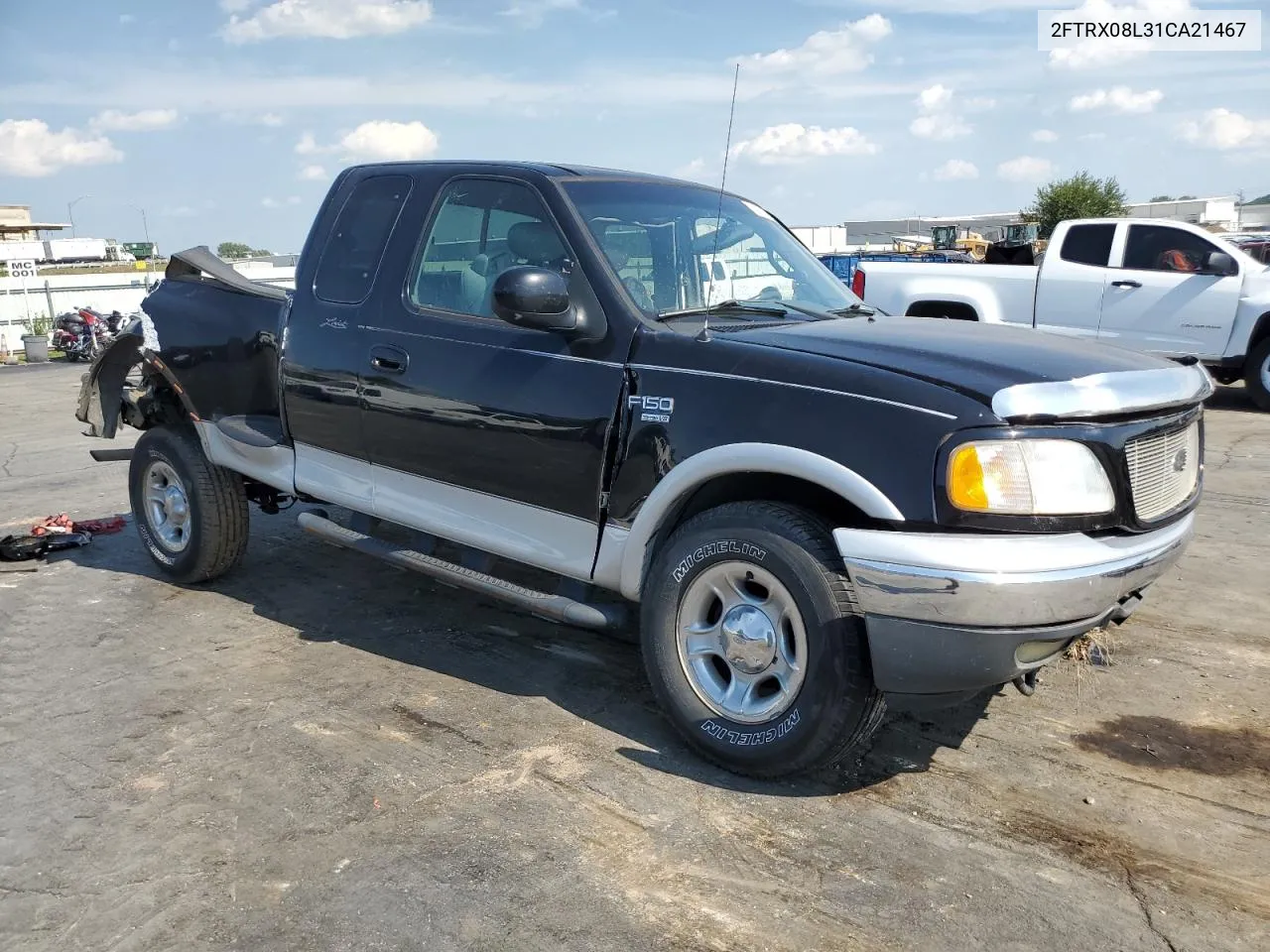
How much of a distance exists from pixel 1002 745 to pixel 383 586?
3.26 meters

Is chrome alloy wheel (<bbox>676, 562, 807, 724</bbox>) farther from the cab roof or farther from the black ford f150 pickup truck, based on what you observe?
the cab roof

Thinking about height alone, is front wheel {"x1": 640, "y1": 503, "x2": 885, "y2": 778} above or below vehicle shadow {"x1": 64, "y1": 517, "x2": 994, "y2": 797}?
above

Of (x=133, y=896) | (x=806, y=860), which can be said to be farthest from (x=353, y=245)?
(x=806, y=860)

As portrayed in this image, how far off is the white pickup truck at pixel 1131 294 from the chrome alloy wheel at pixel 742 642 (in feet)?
27.5

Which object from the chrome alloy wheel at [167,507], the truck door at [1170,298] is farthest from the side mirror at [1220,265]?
the chrome alloy wheel at [167,507]

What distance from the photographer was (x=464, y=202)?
4414 millimetres

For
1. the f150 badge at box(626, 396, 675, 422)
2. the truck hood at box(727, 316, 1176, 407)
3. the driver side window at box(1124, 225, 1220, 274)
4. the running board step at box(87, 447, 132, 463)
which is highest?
the driver side window at box(1124, 225, 1220, 274)

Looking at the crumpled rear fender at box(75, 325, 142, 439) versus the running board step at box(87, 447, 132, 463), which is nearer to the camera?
the crumpled rear fender at box(75, 325, 142, 439)

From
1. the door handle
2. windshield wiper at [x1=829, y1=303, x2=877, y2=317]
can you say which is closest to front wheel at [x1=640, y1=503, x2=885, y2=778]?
windshield wiper at [x1=829, y1=303, x2=877, y2=317]

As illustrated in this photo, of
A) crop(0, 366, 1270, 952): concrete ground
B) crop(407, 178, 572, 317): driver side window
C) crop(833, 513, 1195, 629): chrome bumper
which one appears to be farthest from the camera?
crop(407, 178, 572, 317): driver side window

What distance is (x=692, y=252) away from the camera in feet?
13.9

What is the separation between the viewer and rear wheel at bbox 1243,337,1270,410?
1106cm

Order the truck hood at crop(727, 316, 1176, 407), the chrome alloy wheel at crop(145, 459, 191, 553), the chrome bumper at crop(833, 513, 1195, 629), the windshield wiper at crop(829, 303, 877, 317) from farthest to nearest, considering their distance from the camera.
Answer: the chrome alloy wheel at crop(145, 459, 191, 553)
the windshield wiper at crop(829, 303, 877, 317)
the truck hood at crop(727, 316, 1176, 407)
the chrome bumper at crop(833, 513, 1195, 629)

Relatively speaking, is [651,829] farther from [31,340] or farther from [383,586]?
[31,340]
